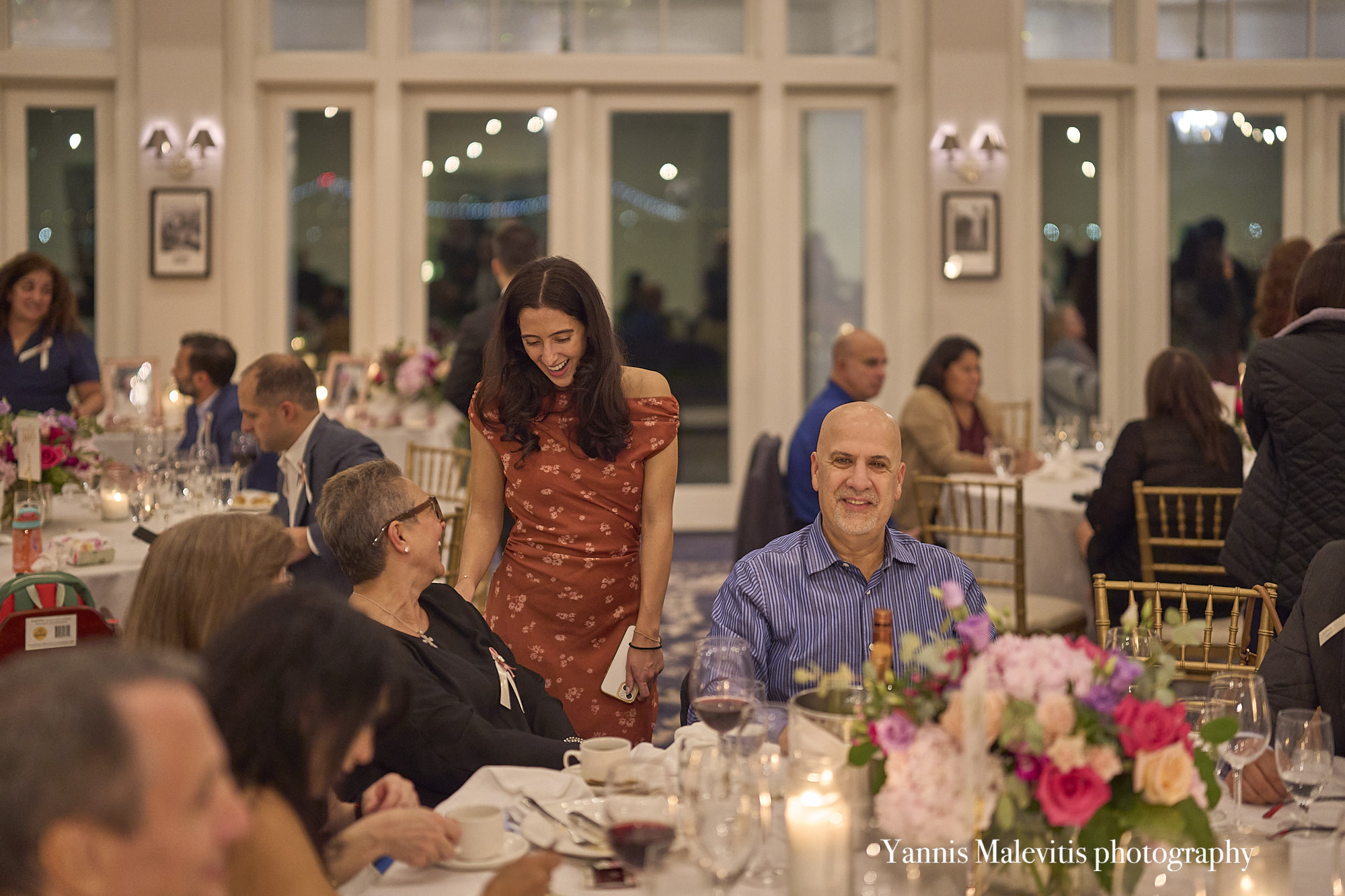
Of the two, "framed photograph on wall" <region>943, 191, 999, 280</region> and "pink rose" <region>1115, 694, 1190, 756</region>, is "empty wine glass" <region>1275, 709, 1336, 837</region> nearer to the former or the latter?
"pink rose" <region>1115, 694, 1190, 756</region>

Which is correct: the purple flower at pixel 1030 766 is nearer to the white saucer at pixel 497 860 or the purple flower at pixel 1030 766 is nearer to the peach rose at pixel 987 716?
the peach rose at pixel 987 716

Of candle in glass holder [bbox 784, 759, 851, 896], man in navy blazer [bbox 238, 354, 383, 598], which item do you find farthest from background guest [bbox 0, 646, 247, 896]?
man in navy blazer [bbox 238, 354, 383, 598]

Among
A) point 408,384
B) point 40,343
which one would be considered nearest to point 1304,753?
point 40,343

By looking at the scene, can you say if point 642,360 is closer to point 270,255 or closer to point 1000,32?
point 270,255

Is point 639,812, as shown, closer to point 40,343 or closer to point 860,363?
point 860,363

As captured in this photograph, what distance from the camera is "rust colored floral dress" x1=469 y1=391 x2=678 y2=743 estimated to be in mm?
2848

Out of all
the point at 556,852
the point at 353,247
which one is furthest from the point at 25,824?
the point at 353,247

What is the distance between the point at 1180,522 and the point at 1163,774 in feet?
9.82

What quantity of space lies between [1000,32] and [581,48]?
285 centimetres

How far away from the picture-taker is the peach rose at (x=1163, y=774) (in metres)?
1.30

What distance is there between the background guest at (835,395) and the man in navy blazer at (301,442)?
1.79 meters

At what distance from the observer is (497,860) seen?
63.8 inches

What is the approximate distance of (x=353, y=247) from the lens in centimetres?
833

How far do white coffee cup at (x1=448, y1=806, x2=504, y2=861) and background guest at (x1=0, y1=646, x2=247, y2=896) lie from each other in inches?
25.2
